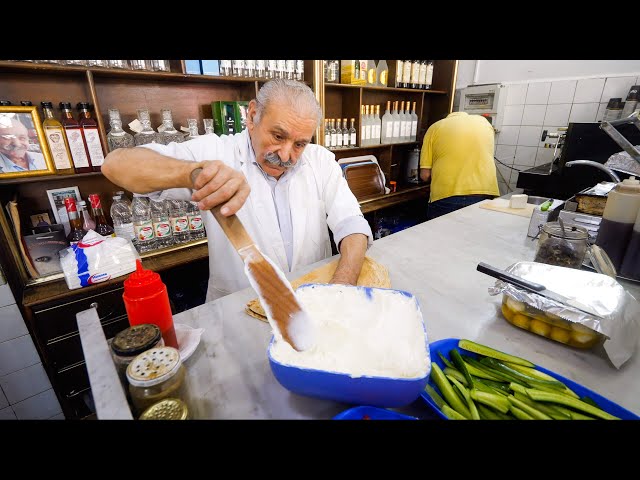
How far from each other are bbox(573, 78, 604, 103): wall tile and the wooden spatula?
A: 4.11m

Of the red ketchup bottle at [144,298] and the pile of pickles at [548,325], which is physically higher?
the red ketchup bottle at [144,298]

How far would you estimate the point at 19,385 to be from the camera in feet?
5.56

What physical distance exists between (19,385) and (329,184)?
2007 millimetres

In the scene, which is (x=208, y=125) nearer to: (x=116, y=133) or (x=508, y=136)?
(x=116, y=133)

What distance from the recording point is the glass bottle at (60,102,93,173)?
5.68 feet

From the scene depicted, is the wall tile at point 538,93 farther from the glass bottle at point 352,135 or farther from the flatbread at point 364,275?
the flatbread at point 364,275

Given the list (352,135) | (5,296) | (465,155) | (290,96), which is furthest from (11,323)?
(465,155)

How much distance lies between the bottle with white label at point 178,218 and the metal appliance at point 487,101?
3689mm

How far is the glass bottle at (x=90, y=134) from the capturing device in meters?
1.77

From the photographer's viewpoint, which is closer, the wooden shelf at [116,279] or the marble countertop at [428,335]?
the marble countertop at [428,335]

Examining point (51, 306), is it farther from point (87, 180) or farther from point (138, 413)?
point (138, 413)

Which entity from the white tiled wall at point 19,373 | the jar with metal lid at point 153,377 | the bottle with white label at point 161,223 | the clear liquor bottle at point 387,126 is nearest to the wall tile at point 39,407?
the white tiled wall at point 19,373
